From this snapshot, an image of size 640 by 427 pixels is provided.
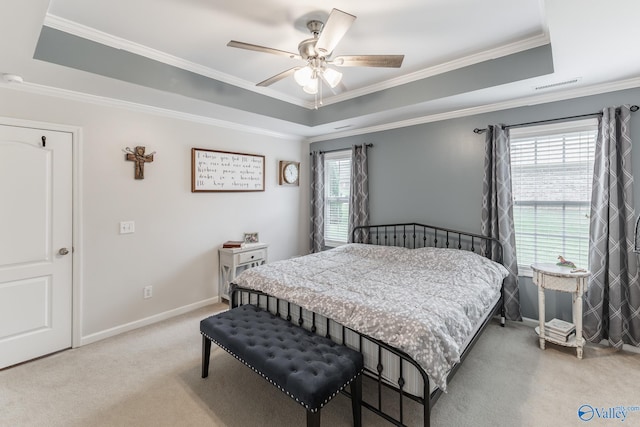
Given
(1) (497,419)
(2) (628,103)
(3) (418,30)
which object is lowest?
(1) (497,419)

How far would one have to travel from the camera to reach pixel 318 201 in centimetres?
509

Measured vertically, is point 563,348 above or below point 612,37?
below

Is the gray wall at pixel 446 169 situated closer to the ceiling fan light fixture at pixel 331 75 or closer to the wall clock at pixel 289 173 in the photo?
the wall clock at pixel 289 173

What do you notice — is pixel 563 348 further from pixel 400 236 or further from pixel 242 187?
pixel 242 187

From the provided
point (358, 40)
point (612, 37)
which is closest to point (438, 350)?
point (612, 37)

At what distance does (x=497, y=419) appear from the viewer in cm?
196

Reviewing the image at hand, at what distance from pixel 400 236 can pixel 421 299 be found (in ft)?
6.80

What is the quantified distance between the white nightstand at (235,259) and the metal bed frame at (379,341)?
1.02 m

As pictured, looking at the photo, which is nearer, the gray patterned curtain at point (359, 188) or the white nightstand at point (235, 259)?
the white nightstand at point (235, 259)

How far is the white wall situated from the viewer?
3002mm

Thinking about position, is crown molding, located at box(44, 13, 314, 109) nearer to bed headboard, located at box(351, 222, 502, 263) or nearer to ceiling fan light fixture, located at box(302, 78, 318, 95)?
ceiling fan light fixture, located at box(302, 78, 318, 95)

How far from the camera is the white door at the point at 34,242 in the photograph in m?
2.60

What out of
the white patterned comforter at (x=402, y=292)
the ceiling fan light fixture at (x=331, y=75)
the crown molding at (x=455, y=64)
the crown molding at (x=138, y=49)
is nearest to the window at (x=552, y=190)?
the white patterned comforter at (x=402, y=292)

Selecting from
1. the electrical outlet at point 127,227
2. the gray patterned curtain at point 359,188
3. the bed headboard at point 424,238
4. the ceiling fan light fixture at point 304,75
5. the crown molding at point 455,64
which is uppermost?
the crown molding at point 455,64
